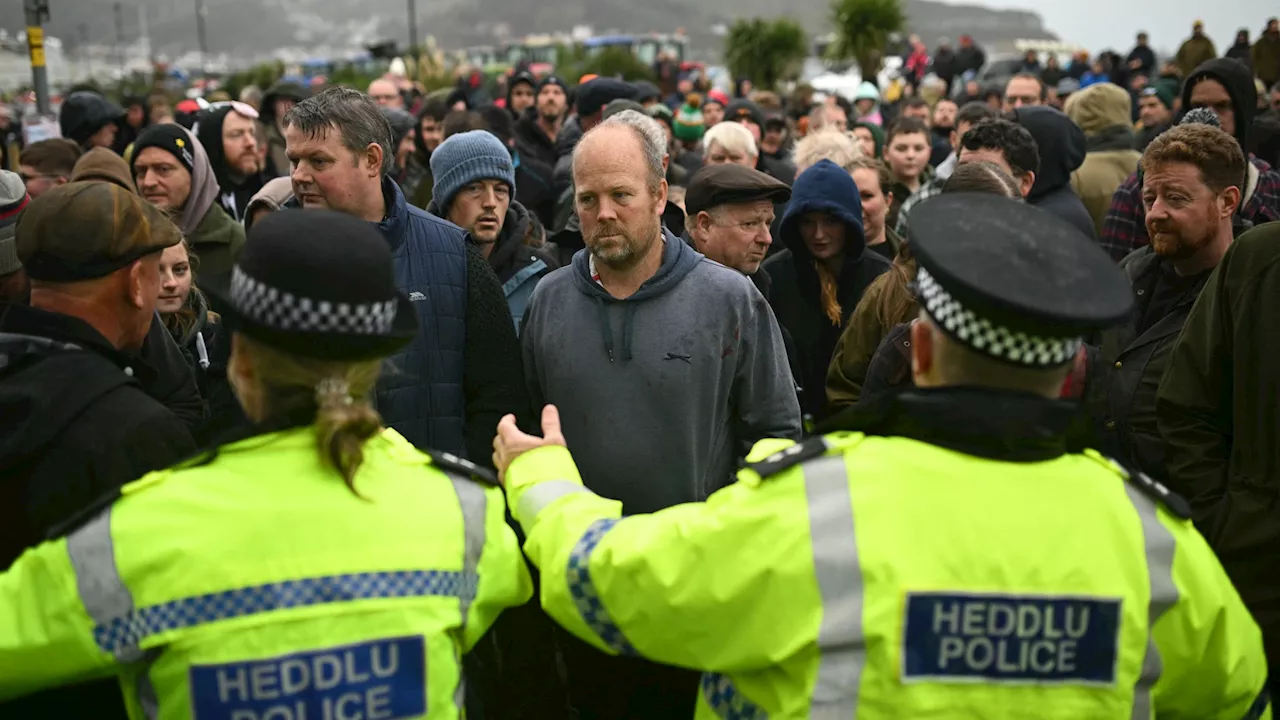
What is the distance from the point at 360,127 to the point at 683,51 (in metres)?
40.4

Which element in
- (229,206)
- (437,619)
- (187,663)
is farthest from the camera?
(229,206)

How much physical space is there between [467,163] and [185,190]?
1594mm

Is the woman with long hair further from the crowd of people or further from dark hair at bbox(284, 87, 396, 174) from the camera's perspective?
dark hair at bbox(284, 87, 396, 174)

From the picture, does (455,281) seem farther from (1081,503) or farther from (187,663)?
(1081,503)

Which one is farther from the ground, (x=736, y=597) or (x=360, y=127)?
(x=360, y=127)

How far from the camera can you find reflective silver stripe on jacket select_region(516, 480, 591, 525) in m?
2.36

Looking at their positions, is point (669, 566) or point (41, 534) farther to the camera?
point (41, 534)

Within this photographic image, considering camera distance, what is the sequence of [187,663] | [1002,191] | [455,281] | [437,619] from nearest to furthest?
[187,663]
[437,619]
[455,281]
[1002,191]

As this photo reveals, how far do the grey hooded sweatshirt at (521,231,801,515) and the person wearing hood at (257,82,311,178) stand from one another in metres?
5.57

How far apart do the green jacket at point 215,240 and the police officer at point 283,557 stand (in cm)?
356

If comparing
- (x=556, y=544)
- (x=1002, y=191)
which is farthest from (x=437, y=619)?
(x=1002, y=191)

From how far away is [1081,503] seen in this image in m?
2.04

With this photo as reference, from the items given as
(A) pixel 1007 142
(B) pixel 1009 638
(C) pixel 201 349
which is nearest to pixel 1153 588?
(B) pixel 1009 638

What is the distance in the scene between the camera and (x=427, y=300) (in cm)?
370
